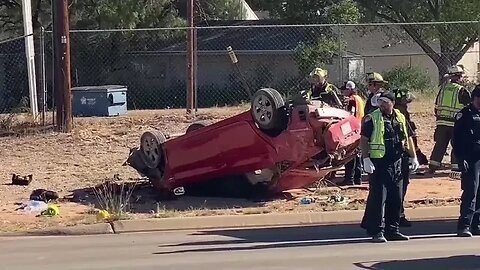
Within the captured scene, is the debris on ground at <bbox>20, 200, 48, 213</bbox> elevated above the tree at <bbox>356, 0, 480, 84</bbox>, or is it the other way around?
the tree at <bbox>356, 0, 480, 84</bbox>

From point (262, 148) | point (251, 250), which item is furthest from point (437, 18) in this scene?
point (251, 250)

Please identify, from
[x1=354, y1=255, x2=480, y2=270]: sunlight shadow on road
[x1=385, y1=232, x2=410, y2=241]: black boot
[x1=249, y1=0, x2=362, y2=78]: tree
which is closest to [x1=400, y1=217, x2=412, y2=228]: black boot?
[x1=385, y1=232, x2=410, y2=241]: black boot

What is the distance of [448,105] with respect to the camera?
14.3m

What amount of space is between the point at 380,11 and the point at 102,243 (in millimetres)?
29847

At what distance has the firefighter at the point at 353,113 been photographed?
13.5 metres

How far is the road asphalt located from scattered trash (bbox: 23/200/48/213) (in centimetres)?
128

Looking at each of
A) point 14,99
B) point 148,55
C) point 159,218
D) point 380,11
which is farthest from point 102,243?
point 380,11

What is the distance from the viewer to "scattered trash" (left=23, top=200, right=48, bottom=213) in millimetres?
12729

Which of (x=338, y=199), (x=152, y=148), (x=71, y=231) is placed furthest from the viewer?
(x=152, y=148)

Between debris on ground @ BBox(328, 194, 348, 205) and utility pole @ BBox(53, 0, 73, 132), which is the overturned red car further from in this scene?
utility pole @ BBox(53, 0, 73, 132)

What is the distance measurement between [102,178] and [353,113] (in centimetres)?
426

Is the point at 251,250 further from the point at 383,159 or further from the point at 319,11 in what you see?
the point at 319,11

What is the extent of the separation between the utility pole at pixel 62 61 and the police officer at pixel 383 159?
29.0 ft

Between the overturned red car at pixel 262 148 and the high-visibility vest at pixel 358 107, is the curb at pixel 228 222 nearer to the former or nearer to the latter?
the overturned red car at pixel 262 148
